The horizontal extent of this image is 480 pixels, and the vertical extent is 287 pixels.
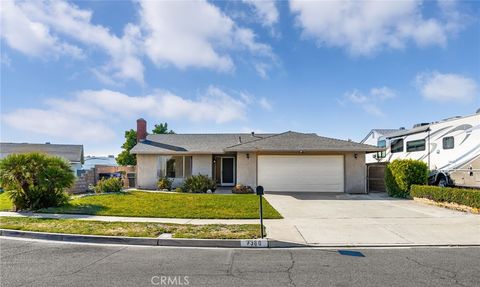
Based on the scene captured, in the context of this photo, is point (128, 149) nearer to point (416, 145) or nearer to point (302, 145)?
point (302, 145)

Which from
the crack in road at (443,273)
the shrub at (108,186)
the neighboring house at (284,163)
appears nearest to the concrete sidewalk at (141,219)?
the crack in road at (443,273)

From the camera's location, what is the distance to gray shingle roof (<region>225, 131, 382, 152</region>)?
16.8 metres

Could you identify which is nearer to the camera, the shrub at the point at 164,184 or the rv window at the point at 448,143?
the rv window at the point at 448,143

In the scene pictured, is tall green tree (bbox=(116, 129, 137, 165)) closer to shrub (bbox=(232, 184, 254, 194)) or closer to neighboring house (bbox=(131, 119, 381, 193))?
neighboring house (bbox=(131, 119, 381, 193))

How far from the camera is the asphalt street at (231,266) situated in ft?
15.3

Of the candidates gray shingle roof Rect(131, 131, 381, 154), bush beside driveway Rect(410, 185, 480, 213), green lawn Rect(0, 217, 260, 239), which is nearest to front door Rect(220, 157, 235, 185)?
gray shingle roof Rect(131, 131, 381, 154)

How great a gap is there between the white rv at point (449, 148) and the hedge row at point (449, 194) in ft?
6.40

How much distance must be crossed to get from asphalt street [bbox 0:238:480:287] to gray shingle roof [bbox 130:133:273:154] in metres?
12.7

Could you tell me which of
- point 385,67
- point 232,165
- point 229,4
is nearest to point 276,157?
point 232,165

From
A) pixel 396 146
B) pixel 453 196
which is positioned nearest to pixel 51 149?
pixel 396 146

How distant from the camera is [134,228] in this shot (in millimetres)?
8102

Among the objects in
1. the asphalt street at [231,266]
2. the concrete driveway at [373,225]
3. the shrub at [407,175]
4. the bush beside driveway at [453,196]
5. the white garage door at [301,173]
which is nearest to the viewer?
the asphalt street at [231,266]

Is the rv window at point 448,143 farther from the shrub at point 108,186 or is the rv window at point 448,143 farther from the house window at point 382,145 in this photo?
the shrub at point 108,186

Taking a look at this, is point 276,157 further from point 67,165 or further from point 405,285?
point 405,285
